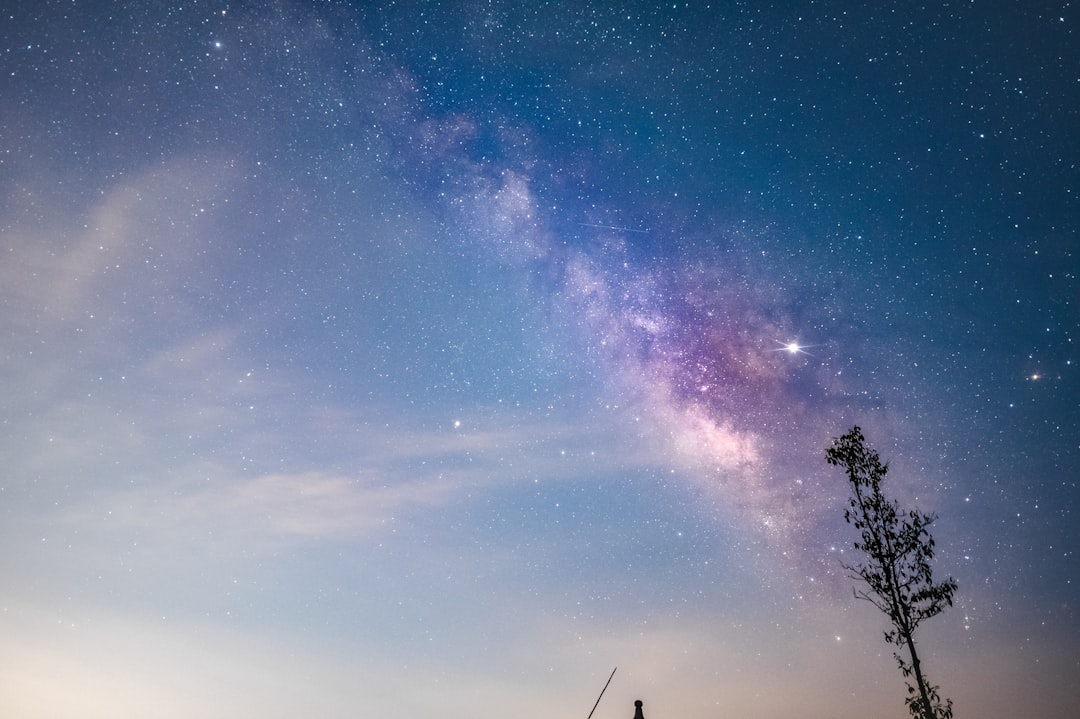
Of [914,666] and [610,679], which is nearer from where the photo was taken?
[610,679]

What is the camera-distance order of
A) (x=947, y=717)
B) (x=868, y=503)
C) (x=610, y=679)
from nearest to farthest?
(x=610, y=679) → (x=947, y=717) → (x=868, y=503)

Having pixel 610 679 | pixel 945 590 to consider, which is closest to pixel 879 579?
pixel 945 590

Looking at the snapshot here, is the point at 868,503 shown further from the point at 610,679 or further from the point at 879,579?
the point at 610,679

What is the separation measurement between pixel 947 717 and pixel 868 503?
588 cm

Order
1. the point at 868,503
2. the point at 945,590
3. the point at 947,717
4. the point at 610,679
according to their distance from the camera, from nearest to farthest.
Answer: the point at 610,679 < the point at 947,717 < the point at 945,590 < the point at 868,503

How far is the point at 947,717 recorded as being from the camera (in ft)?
53.0

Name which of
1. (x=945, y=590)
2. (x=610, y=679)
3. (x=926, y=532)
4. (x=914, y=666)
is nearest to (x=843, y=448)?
(x=926, y=532)

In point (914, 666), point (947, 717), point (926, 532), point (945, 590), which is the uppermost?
point (926, 532)

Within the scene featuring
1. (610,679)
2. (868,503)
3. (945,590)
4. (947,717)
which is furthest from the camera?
(868,503)

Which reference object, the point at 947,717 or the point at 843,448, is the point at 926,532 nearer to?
the point at 843,448

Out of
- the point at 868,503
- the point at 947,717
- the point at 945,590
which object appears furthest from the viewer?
the point at 868,503

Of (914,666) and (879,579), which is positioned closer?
(914,666)

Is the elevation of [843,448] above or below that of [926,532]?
above

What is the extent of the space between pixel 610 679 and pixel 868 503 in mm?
10594
